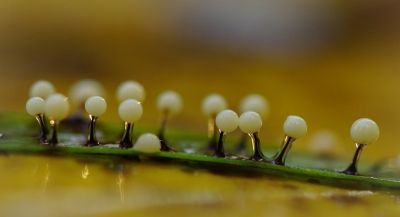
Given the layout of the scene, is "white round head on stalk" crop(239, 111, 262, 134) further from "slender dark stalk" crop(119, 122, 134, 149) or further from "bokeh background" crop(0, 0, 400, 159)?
"bokeh background" crop(0, 0, 400, 159)

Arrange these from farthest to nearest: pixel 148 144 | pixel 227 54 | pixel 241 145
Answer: pixel 227 54
pixel 241 145
pixel 148 144

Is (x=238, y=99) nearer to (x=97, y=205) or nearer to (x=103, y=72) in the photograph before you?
(x=103, y=72)

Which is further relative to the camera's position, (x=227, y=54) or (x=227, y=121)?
(x=227, y=54)

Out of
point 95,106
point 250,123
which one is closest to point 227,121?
point 250,123

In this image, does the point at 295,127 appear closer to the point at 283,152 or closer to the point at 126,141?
the point at 283,152

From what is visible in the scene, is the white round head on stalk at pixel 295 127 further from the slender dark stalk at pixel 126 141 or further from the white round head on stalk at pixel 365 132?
the slender dark stalk at pixel 126 141

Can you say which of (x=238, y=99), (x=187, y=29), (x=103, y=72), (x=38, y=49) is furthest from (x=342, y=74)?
(x=38, y=49)

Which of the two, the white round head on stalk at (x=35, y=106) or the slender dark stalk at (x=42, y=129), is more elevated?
the white round head on stalk at (x=35, y=106)

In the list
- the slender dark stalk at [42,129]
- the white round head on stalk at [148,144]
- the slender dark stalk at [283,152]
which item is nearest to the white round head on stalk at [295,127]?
the slender dark stalk at [283,152]
